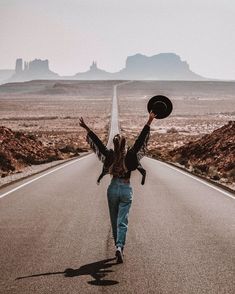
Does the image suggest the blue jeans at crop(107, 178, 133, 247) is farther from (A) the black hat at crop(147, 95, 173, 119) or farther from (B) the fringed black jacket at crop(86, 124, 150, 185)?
(A) the black hat at crop(147, 95, 173, 119)

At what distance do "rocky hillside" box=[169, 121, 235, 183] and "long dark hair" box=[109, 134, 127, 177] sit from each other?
12133 mm

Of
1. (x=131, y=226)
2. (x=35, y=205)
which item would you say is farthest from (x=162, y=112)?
(x=35, y=205)

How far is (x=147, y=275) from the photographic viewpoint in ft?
23.0

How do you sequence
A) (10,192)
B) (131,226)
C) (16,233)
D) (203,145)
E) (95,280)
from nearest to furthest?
(95,280)
(16,233)
(131,226)
(10,192)
(203,145)

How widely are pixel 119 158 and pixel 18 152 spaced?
71.3 feet

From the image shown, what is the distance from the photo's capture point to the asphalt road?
22.0 feet

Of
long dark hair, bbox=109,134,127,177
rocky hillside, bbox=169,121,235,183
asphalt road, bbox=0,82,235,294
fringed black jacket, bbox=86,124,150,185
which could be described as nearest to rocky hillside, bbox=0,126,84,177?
rocky hillside, bbox=169,121,235,183

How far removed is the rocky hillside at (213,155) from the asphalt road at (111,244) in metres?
7.04

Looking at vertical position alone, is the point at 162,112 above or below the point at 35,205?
above

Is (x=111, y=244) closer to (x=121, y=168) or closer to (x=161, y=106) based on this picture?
(x=121, y=168)

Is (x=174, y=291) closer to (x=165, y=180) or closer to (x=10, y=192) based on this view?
(x=10, y=192)

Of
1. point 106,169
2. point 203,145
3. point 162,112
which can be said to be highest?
point 162,112

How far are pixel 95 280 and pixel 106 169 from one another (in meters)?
1.73

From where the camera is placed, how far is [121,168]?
302 inches
